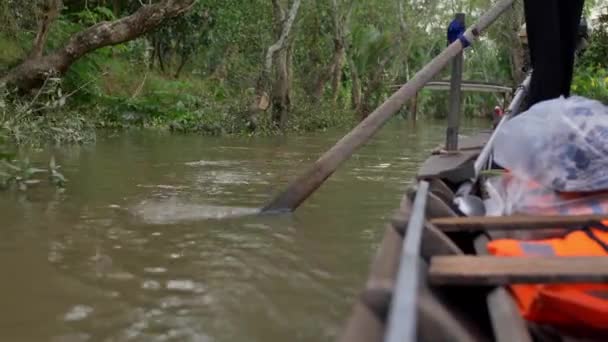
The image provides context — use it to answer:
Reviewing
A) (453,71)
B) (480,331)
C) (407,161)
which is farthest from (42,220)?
(407,161)

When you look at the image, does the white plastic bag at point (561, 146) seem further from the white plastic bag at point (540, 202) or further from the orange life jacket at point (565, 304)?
the orange life jacket at point (565, 304)

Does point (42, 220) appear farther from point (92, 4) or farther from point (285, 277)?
point (92, 4)

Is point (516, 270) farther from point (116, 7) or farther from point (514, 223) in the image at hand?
point (116, 7)

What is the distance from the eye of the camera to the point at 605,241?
5.85 ft

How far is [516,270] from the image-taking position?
56.8 inches

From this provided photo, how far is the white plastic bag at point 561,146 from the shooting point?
7.49 feet

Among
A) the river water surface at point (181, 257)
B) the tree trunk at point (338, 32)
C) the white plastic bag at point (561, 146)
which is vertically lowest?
the river water surface at point (181, 257)

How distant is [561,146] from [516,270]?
107cm

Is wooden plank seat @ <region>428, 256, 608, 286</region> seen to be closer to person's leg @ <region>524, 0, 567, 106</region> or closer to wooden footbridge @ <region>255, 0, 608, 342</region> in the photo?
wooden footbridge @ <region>255, 0, 608, 342</region>

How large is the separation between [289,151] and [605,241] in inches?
294

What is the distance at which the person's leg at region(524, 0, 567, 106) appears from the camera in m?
3.51

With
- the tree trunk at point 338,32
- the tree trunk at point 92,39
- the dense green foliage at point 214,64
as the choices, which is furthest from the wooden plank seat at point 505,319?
the tree trunk at point 338,32

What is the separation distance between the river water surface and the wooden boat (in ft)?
2.05

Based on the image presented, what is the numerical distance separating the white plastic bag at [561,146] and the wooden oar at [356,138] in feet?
4.31
